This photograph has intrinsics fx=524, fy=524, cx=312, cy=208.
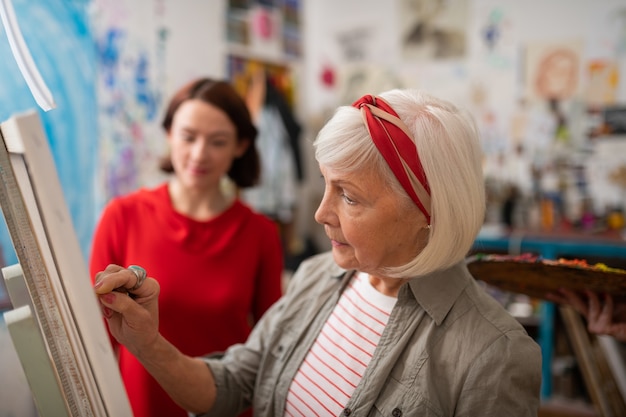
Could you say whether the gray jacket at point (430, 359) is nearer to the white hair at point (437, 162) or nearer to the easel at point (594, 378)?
A: the white hair at point (437, 162)

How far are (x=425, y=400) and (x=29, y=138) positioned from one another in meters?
0.73

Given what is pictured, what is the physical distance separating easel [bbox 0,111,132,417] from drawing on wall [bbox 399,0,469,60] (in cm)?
385

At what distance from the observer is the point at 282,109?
13.1 feet

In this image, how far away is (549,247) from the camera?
3068 millimetres

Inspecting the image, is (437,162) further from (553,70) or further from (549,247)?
(553,70)

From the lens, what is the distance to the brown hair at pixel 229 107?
1634mm

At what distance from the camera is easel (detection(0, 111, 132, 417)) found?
600mm

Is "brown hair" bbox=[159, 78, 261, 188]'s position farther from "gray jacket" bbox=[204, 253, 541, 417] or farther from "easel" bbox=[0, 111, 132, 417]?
"easel" bbox=[0, 111, 132, 417]

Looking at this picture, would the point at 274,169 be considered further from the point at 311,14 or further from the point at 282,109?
the point at 311,14

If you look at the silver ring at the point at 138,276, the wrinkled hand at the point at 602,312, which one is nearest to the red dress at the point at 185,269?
the silver ring at the point at 138,276

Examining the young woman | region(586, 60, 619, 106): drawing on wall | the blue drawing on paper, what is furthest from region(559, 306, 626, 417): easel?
region(586, 60, 619, 106): drawing on wall

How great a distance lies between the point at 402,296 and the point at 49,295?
63 cm

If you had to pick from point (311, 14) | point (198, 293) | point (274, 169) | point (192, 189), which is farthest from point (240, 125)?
point (311, 14)

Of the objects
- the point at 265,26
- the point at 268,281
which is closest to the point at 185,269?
the point at 268,281
